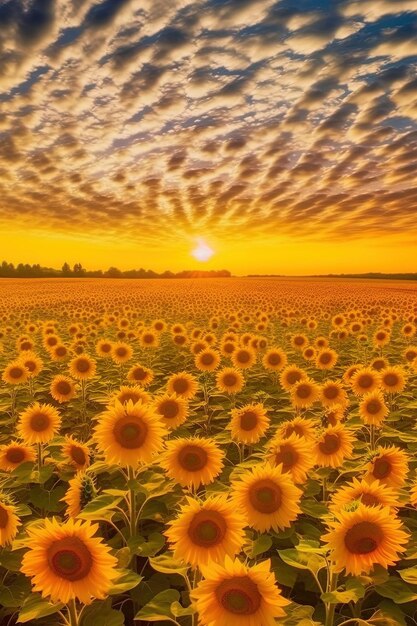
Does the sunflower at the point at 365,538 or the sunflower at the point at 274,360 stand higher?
the sunflower at the point at 365,538

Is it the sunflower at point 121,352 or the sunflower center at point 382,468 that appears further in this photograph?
the sunflower at point 121,352

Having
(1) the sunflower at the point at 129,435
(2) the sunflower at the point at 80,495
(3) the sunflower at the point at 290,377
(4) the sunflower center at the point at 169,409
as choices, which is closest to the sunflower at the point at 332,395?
(3) the sunflower at the point at 290,377

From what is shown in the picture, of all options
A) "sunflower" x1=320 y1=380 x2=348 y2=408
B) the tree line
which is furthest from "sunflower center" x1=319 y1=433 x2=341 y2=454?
the tree line

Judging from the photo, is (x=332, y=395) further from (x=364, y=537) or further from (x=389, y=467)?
(x=364, y=537)

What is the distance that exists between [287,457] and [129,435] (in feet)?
4.61

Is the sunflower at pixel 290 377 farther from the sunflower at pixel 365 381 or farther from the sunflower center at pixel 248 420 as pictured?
the sunflower center at pixel 248 420

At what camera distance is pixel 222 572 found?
7.94ft

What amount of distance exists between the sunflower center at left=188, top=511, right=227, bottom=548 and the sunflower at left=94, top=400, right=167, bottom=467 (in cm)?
129

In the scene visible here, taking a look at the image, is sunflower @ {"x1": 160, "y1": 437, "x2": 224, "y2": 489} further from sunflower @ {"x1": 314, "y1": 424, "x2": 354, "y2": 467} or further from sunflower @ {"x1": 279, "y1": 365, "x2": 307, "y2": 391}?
sunflower @ {"x1": 279, "y1": 365, "x2": 307, "y2": 391}

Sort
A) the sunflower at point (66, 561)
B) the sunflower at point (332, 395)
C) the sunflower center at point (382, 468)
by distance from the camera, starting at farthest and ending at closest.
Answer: the sunflower at point (332, 395)
the sunflower center at point (382, 468)
the sunflower at point (66, 561)

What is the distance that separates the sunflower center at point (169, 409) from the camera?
6.17 metres

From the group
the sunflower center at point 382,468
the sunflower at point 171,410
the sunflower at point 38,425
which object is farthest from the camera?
the sunflower at point 171,410

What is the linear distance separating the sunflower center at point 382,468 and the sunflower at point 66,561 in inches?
104

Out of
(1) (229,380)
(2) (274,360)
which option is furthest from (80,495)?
(2) (274,360)
